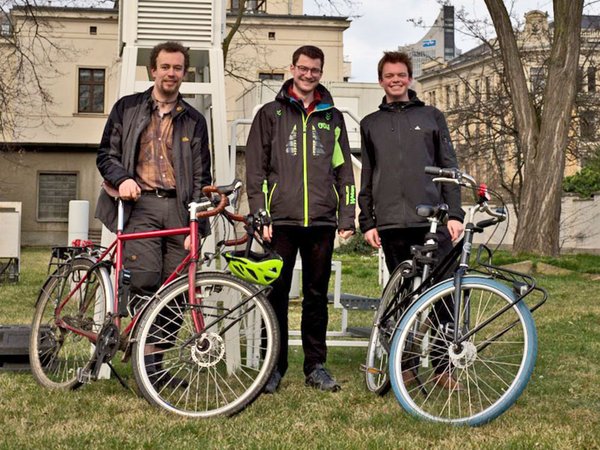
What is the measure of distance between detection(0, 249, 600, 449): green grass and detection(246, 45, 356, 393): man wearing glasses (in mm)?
610

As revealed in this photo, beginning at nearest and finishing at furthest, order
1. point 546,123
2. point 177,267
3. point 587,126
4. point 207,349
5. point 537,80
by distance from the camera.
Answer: point 207,349, point 177,267, point 546,123, point 587,126, point 537,80

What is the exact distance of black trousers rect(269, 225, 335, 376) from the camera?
18.6ft

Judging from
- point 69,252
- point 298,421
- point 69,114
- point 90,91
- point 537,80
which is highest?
point 90,91

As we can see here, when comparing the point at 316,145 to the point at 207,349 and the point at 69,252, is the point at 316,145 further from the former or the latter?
the point at 69,252

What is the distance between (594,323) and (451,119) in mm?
23507

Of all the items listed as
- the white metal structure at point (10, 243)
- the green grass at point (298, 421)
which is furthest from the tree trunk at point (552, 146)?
Result: the green grass at point (298, 421)

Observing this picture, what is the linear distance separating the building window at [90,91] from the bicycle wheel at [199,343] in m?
35.8

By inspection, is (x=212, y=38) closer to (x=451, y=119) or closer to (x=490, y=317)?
(x=490, y=317)

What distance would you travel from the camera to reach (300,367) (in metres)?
6.79

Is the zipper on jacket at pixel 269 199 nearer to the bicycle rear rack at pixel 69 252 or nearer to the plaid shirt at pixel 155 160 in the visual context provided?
the plaid shirt at pixel 155 160

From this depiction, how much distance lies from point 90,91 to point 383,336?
35.8m

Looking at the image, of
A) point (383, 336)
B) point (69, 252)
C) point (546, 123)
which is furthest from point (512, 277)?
point (546, 123)

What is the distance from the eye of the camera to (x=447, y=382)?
5.04 m

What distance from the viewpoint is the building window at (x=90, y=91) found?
39594mm
